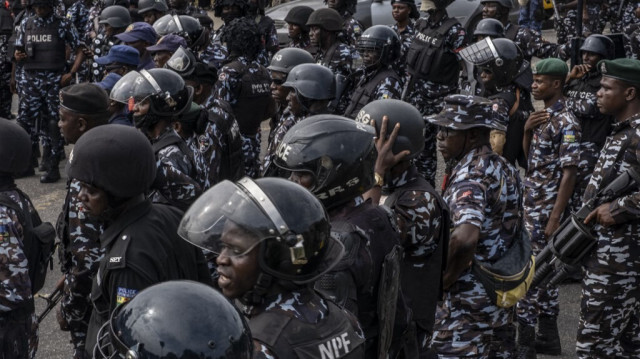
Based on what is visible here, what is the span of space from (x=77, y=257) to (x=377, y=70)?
4462mm

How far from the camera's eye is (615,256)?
574 cm

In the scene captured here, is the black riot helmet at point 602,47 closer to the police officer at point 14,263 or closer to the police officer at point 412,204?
the police officer at point 412,204

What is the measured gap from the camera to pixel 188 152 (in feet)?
17.9

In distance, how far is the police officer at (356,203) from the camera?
11.9ft

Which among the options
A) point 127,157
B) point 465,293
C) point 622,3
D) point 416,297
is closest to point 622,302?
point 465,293

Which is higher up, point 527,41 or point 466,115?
point 466,115

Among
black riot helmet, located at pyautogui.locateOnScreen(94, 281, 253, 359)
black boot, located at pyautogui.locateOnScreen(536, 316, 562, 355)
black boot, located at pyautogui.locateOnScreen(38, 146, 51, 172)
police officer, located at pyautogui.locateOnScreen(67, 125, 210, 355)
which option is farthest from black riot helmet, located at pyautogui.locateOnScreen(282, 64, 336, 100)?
black boot, located at pyautogui.locateOnScreen(38, 146, 51, 172)

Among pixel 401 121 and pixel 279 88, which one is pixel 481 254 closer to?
pixel 401 121

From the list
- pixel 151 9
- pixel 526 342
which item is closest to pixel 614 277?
pixel 526 342

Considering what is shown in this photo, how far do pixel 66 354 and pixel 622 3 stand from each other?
11.2 meters

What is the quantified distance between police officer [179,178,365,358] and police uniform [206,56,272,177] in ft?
18.3

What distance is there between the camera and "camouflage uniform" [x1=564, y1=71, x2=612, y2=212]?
25.5 ft

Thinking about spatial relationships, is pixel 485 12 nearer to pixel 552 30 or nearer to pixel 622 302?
pixel 622 302

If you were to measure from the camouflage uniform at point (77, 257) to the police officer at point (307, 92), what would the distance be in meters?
2.37
